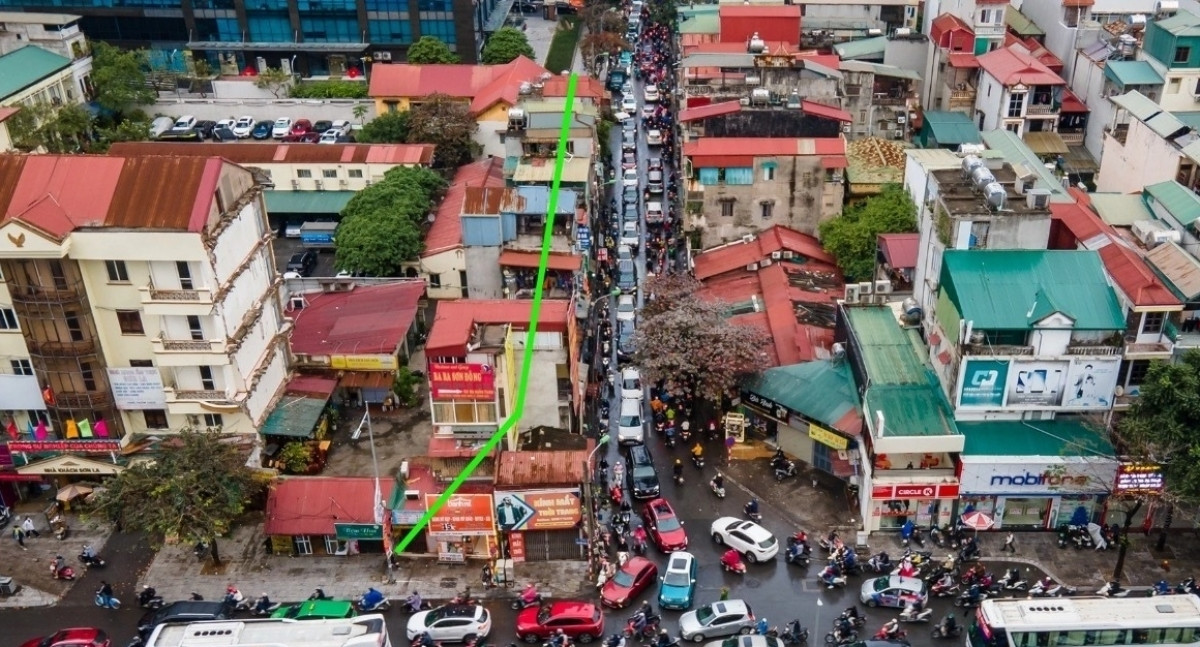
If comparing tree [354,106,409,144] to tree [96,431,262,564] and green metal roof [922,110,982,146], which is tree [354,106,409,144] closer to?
green metal roof [922,110,982,146]

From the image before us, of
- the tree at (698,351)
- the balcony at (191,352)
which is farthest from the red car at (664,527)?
the balcony at (191,352)

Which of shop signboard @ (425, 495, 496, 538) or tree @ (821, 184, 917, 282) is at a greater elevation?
tree @ (821, 184, 917, 282)

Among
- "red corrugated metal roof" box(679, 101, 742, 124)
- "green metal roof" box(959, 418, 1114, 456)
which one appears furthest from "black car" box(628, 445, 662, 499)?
"red corrugated metal roof" box(679, 101, 742, 124)

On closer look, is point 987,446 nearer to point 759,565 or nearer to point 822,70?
point 759,565

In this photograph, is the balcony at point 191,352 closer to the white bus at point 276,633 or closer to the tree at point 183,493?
the tree at point 183,493

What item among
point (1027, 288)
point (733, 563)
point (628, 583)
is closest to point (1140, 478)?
point (1027, 288)

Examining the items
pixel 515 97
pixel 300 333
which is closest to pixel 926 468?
pixel 300 333

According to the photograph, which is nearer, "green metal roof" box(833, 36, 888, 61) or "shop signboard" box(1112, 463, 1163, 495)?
"shop signboard" box(1112, 463, 1163, 495)
